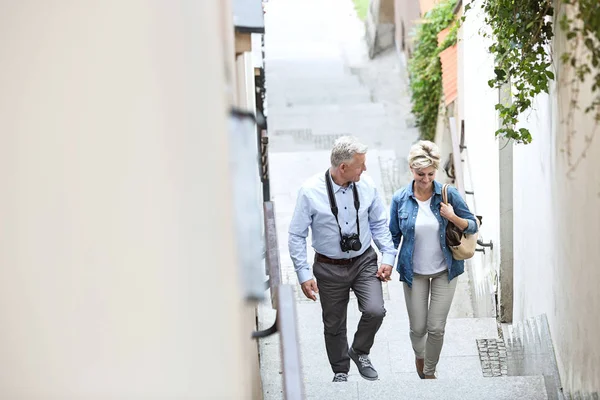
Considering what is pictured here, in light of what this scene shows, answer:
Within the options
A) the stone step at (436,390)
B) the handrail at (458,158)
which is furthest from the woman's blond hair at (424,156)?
the handrail at (458,158)

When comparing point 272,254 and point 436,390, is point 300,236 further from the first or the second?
point 272,254

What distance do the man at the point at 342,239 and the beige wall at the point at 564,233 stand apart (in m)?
0.92

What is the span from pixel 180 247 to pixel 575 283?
329cm

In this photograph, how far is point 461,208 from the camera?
17.6 ft

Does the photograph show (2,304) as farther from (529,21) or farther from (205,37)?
(529,21)

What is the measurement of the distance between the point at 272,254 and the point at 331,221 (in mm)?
1252

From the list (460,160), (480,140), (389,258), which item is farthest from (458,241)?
(460,160)

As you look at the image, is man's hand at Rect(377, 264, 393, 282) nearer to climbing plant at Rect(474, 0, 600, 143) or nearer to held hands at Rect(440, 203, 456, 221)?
held hands at Rect(440, 203, 456, 221)

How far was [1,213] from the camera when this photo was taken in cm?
144

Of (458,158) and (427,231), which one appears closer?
(427,231)

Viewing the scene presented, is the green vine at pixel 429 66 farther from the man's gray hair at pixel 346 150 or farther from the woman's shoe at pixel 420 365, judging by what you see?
the man's gray hair at pixel 346 150

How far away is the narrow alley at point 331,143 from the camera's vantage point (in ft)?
17.9

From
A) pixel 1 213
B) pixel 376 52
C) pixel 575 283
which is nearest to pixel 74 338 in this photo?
pixel 1 213

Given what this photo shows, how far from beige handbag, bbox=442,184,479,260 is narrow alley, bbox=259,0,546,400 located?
758 millimetres
